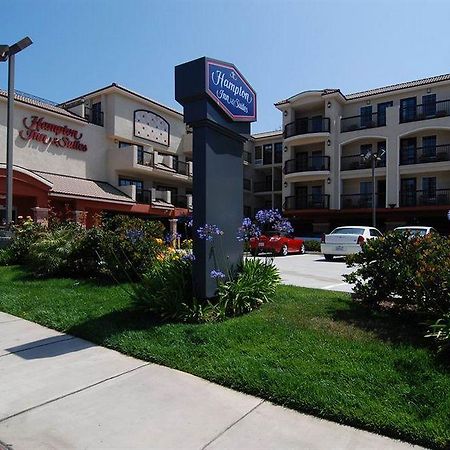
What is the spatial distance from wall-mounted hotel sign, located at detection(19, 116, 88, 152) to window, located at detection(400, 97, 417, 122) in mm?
24014

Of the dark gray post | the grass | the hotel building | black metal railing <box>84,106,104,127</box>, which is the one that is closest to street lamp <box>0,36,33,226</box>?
the hotel building

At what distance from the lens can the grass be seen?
338cm

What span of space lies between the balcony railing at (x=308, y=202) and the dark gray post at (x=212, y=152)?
93.5 ft

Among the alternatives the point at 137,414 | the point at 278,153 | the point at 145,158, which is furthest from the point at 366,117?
the point at 137,414

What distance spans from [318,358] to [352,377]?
47cm

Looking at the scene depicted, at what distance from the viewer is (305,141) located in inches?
1407

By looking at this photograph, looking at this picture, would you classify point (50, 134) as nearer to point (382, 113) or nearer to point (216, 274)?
point (216, 274)

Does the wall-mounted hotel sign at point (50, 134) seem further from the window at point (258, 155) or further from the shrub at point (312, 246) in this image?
the window at point (258, 155)

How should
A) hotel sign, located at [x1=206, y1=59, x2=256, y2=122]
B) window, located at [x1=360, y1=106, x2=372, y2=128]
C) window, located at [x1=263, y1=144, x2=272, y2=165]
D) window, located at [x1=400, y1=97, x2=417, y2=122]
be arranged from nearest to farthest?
1. hotel sign, located at [x1=206, y1=59, x2=256, y2=122]
2. window, located at [x1=400, y1=97, x2=417, y2=122]
3. window, located at [x1=360, y1=106, x2=372, y2=128]
4. window, located at [x1=263, y1=144, x2=272, y2=165]

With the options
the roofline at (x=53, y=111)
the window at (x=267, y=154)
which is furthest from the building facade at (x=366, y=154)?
the roofline at (x=53, y=111)

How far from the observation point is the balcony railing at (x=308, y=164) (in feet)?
113

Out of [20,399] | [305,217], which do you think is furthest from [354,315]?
[305,217]

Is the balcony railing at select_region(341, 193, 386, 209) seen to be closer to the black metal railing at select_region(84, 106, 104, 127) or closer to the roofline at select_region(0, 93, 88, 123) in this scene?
the black metal railing at select_region(84, 106, 104, 127)

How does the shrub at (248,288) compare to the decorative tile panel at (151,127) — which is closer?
the shrub at (248,288)
